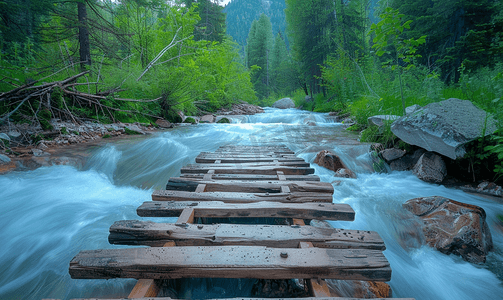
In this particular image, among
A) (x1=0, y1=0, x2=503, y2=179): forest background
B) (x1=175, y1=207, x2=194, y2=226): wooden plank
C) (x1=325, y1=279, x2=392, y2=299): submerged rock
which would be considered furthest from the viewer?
(x1=0, y1=0, x2=503, y2=179): forest background

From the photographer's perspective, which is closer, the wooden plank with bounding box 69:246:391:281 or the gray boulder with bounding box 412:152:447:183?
the wooden plank with bounding box 69:246:391:281

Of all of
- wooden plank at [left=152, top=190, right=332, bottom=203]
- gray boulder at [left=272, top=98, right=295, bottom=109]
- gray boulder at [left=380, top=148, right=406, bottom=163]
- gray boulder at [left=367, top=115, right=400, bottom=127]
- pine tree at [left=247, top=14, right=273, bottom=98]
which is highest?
pine tree at [left=247, top=14, right=273, bottom=98]

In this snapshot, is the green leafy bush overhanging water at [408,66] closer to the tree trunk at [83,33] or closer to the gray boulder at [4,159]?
the gray boulder at [4,159]

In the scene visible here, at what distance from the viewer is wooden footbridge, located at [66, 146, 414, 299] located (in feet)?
4.24

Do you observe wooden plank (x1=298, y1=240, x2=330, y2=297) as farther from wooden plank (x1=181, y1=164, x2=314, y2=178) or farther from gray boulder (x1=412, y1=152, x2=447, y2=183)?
gray boulder (x1=412, y1=152, x2=447, y2=183)

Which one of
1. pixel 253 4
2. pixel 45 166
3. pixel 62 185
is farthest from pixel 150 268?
pixel 253 4

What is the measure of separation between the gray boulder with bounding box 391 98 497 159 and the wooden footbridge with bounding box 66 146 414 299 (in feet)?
8.03

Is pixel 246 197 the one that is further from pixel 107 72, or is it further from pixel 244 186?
pixel 107 72

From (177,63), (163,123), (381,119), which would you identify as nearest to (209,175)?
(381,119)

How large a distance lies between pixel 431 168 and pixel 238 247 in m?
4.08

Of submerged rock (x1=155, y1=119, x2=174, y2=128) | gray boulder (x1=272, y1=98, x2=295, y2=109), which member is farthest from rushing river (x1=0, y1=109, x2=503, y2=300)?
gray boulder (x1=272, y1=98, x2=295, y2=109)

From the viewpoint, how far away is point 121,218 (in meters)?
2.90

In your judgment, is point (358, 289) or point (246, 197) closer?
point (358, 289)

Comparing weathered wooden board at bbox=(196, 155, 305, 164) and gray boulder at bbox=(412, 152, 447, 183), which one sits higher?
weathered wooden board at bbox=(196, 155, 305, 164)
